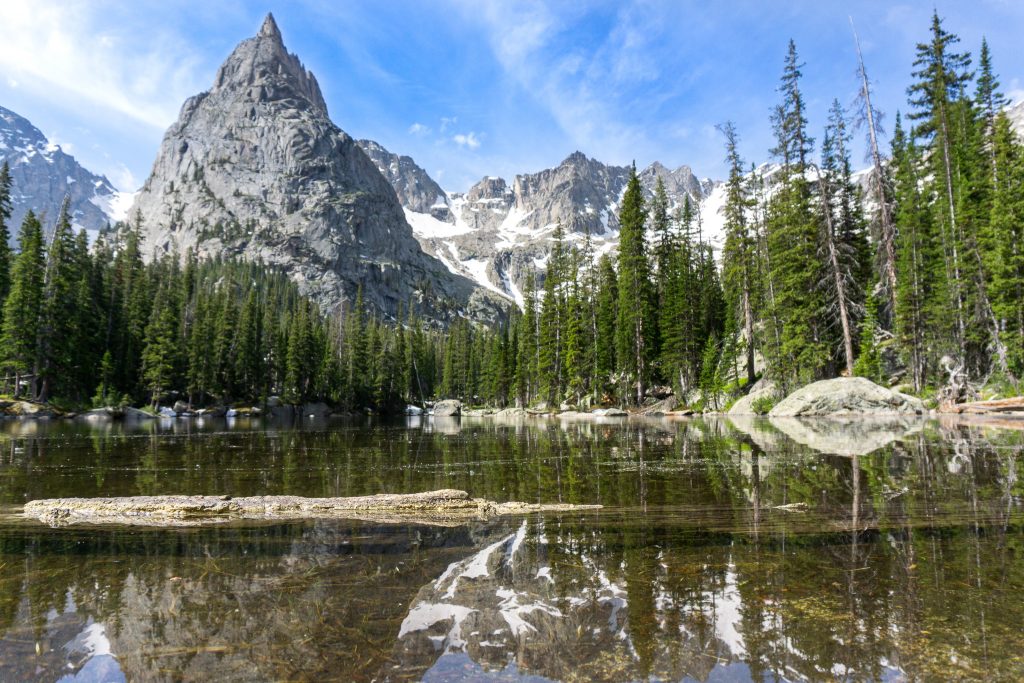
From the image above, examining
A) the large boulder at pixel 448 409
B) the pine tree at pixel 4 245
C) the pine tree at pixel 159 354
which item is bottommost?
the large boulder at pixel 448 409

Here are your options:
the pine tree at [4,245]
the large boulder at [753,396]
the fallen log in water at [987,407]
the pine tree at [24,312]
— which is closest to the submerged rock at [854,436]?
the fallen log in water at [987,407]

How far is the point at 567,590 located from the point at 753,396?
109 feet

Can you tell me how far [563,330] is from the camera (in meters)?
54.7

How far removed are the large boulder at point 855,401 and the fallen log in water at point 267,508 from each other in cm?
2319

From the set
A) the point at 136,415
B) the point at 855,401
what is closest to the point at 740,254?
the point at 855,401

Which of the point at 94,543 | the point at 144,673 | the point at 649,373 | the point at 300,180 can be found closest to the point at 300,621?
the point at 144,673

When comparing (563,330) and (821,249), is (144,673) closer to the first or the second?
(821,249)

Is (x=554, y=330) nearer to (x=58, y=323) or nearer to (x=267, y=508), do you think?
(x=58, y=323)

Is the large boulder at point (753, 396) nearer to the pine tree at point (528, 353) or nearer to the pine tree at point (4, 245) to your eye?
the pine tree at point (528, 353)

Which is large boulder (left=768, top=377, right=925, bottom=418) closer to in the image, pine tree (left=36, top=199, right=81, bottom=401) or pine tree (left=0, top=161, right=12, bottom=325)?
pine tree (left=36, top=199, right=81, bottom=401)

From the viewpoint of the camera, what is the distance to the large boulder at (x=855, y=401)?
80.4 feet

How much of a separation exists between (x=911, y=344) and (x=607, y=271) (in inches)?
1180

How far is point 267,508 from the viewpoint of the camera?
23.7ft

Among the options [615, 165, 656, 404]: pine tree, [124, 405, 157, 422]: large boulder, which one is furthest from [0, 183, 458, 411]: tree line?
[615, 165, 656, 404]: pine tree
